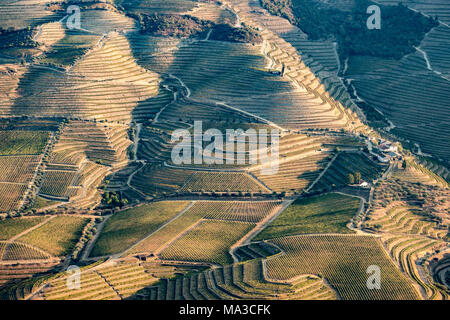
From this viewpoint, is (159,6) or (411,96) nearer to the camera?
(411,96)

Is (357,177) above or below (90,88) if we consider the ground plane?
below

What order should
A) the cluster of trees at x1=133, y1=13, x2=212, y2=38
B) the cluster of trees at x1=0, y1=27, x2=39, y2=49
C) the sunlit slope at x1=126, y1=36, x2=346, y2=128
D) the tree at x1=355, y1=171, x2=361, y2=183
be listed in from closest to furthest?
the tree at x1=355, y1=171, x2=361, y2=183
the sunlit slope at x1=126, y1=36, x2=346, y2=128
the cluster of trees at x1=0, y1=27, x2=39, y2=49
the cluster of trees at x1=133, y1=13, x2=212, y2=38

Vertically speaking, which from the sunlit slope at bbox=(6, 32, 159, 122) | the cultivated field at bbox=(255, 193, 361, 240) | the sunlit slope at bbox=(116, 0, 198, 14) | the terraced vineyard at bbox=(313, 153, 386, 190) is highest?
the sunlit slope at bbox=(116, 0, 198, 14)

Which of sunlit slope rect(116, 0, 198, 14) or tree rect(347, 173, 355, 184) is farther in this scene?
sunlit slope rect(116, 0, 198, 14)

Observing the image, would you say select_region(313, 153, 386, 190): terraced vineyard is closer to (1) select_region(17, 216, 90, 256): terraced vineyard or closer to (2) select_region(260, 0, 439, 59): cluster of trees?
(1) select_region(17, 216, 90, 256): terraced vineyard

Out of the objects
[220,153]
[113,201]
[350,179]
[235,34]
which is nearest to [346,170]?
[350,179]

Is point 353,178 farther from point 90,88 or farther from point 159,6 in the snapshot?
point 159,6

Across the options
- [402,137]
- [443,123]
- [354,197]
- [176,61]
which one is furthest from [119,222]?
[443,123]

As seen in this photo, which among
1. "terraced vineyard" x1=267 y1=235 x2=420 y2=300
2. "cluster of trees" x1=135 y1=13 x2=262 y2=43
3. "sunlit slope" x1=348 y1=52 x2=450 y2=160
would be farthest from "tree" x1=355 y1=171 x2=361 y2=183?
"cluster of trees" x1=135 y1=13 x2=262 y2=43
